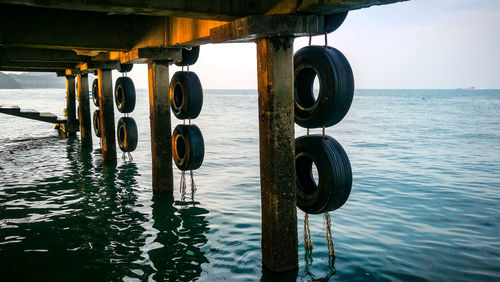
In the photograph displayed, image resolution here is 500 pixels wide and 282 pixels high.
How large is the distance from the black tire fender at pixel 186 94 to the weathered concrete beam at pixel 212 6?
4581mm

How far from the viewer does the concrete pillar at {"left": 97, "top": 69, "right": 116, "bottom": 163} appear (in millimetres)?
15547

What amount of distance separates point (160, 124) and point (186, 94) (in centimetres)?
111

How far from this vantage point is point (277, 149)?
590 cm

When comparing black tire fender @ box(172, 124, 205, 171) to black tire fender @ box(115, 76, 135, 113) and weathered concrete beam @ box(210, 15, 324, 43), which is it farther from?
weathered concrete beam @ box(210, 15, 324, 43)

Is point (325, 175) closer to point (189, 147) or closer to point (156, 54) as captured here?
point (189, 147)

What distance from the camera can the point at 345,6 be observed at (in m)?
5.10

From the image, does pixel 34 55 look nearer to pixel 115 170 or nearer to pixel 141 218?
pixel 115 170

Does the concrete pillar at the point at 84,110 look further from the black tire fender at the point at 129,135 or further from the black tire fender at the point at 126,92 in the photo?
the black tire fender at the point at 129,135

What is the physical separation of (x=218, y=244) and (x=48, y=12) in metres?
6.38

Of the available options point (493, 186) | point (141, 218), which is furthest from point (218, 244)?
point (493, 186)

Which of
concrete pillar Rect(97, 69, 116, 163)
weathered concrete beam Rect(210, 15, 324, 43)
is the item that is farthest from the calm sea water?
weathered concrete beam Rect(210, 15, 324, 43)

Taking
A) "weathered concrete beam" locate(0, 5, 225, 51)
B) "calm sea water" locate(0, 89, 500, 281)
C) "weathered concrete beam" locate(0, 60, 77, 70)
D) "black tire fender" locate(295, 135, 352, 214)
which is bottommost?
"calm sea water" locate(0, 89, 500, 281)

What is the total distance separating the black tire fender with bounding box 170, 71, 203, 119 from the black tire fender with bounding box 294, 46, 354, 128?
4764 mm

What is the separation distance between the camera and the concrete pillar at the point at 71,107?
78.3 feet
